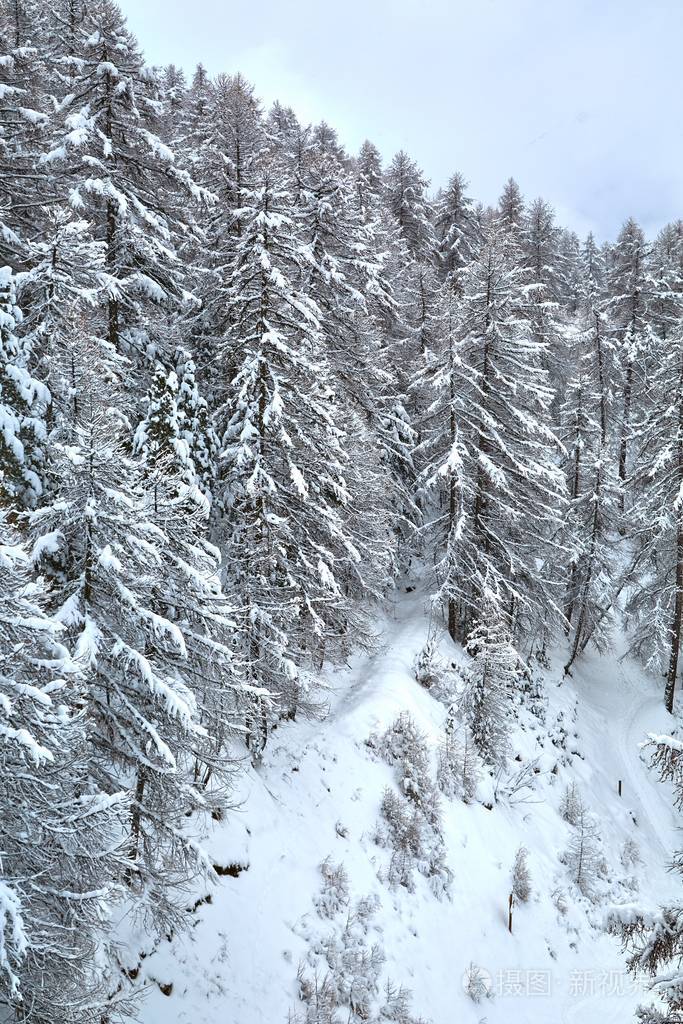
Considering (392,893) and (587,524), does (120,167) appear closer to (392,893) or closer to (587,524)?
(392,893)

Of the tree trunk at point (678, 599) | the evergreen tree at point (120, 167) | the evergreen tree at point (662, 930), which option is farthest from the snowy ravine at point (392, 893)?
the evergreen tree at point (120, 167)

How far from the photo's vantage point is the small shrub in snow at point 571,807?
17.1 metres

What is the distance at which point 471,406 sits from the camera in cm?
2045

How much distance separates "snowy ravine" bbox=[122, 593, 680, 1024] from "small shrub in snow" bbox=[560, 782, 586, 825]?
22cm

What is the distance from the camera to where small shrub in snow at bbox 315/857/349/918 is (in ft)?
37.2

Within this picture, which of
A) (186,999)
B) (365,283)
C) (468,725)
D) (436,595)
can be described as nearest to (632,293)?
(365,283)

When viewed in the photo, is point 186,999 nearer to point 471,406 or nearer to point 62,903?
point 62,903

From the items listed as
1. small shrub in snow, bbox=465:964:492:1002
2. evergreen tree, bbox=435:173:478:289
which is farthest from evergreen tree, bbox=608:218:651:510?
small shrub in snow, bbox=465:964:492:1002

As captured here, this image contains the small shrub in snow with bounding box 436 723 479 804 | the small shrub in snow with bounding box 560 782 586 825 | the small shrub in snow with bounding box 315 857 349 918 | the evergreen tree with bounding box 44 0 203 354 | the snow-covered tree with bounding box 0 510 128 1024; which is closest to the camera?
the snow-covered tree with bounding box 0 510 128 1024

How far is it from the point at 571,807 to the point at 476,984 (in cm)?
698

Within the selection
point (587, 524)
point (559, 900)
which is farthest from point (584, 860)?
point (587, 524)


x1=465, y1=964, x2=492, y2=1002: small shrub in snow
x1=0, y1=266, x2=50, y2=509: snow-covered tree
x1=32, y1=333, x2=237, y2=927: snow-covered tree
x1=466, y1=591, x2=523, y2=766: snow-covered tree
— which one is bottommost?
x1=465, y1=964, x2=492, y2=1002: small shrub in snow

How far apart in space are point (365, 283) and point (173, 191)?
8085 millimetres

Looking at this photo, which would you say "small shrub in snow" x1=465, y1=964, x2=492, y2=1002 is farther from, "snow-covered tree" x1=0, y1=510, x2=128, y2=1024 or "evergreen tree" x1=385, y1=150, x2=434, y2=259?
"evergreen tree" x1=385, y1=150, x2=434, y2=259
